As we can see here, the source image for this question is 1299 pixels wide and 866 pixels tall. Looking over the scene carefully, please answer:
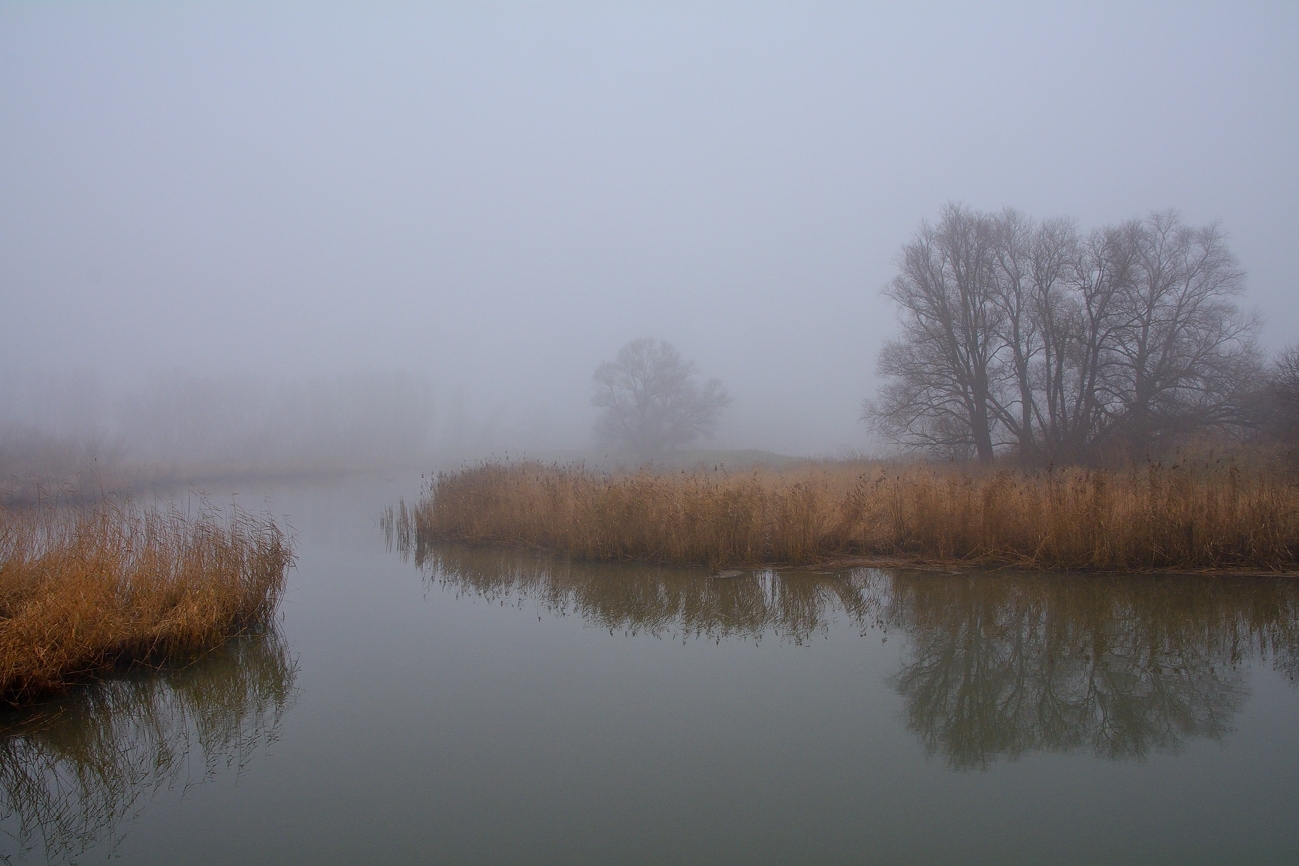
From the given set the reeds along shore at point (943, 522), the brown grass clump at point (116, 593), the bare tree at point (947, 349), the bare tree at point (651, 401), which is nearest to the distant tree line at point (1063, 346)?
the bare tree at point (947, 349)

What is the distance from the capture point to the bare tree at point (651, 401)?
45031mm

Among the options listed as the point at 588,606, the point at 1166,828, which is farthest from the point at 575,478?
the point at 1166,828

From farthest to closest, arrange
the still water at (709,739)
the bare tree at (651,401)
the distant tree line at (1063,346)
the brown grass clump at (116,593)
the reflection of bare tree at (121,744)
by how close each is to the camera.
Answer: the bare tree at (651,401) → the distant tree line at (1063,346) → the brown grass clump at (116,593) → the reflection of bare tree at (121,744) → the still water at (709,739)

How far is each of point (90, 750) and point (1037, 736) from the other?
20.3 feet

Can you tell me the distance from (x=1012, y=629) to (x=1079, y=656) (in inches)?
32.5

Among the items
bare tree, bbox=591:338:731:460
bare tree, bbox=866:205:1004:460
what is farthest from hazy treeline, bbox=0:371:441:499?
bare tree, bbox=866:205:1004:460

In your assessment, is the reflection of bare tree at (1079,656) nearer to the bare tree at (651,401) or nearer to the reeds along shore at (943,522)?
the reeds along shore at (943,522)

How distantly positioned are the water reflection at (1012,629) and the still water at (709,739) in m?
0.04

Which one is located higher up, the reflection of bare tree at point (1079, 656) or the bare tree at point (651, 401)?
the bare tree at point (651, 401)

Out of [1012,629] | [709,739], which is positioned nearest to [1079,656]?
[1012,629]

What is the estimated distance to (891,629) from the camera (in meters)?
7.24

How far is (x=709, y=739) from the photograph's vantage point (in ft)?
15.9

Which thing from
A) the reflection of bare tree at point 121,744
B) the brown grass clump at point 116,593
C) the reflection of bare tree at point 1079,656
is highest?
the brown grass clump at point 116,593

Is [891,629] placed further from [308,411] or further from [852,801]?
[308,411]
